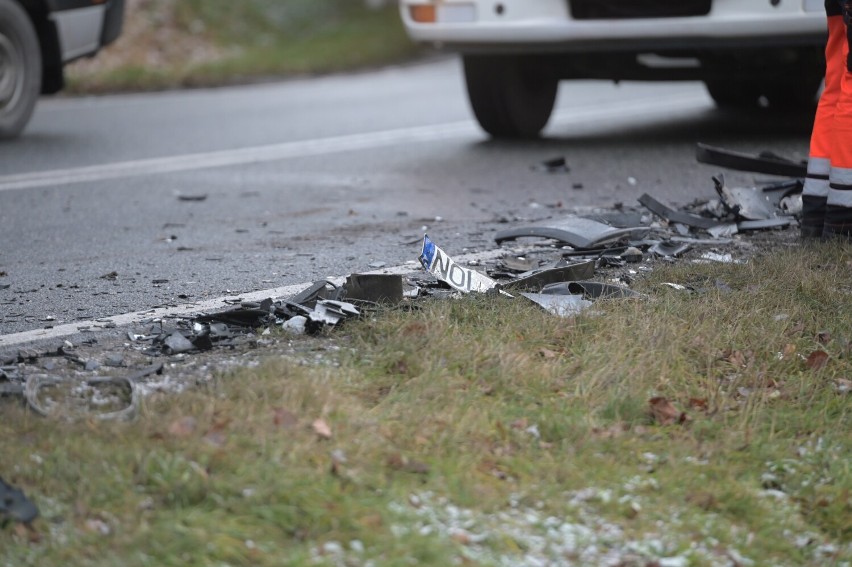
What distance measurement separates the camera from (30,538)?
7.68ft

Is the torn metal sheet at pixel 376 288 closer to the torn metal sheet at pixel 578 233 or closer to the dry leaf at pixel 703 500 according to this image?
the torn metal sheet at pixel 578 233

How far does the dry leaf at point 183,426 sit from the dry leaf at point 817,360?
174 cm

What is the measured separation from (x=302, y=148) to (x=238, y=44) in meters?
9.01

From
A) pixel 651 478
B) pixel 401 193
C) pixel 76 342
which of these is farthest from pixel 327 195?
pixel 651 478

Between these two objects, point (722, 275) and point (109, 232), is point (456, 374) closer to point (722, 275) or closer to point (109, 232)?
point (722, 275)

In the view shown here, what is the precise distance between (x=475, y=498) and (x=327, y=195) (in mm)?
4154

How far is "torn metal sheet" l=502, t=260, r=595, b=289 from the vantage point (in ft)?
13.5

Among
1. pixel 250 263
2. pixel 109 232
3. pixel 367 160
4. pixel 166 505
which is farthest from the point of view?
pixel 367 160

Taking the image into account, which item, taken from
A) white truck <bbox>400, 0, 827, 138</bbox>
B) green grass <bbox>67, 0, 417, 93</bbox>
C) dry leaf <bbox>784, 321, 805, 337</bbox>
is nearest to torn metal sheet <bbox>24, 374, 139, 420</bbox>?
dry leaf <bbox>784, 321, 805, 337</bbox>

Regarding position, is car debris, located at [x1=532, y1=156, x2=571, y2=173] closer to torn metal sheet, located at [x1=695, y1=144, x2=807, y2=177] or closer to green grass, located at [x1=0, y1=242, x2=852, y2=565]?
torn metal sheet, located at [x1=695, y1=144, x2=807, y2=177]

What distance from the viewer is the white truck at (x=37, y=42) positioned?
830cm

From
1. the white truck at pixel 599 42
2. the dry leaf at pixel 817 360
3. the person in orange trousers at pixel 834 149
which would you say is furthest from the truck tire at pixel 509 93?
the dry leaf at pixel 817 360

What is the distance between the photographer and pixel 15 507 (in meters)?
2.40

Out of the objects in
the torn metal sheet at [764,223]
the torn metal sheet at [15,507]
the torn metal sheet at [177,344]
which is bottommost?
the torn metal sheet at [764,223]
